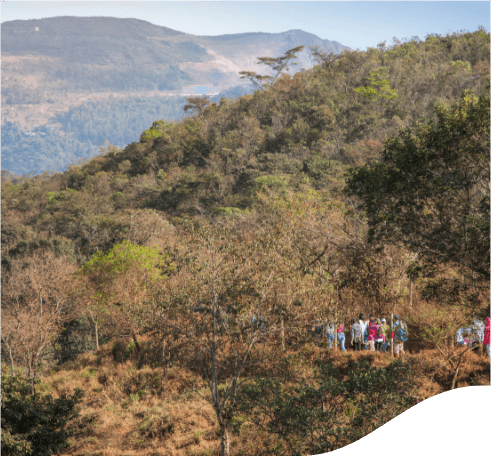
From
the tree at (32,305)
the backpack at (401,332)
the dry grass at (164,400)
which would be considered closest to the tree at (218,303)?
the dry grass at (164,400)

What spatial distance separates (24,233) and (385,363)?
1840 cm

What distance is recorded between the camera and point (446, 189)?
13.4 ft

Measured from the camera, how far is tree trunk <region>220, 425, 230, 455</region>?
303cm

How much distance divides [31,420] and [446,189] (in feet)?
14.5

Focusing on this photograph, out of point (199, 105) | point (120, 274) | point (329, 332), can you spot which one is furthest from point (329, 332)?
point (199, 105)

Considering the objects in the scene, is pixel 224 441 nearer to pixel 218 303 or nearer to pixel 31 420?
pixel 218 303

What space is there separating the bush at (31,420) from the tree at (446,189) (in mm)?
3676

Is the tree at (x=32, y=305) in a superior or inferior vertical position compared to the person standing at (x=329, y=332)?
inferior

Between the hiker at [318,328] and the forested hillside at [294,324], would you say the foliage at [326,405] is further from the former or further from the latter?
the hiker at [318,328]

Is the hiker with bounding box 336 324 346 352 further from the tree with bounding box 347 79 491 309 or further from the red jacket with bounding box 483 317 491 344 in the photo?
the tree with bounding box 347 79 491 309

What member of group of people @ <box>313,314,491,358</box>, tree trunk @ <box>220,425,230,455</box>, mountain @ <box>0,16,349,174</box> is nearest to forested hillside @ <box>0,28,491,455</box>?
tree trunk @ <box>220,425,230,455</box>

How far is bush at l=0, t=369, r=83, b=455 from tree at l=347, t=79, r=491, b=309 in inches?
145

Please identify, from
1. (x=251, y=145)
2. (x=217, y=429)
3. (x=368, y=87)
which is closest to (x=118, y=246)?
(x=217, y=429)

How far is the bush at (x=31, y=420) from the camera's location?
2969 millimetres
